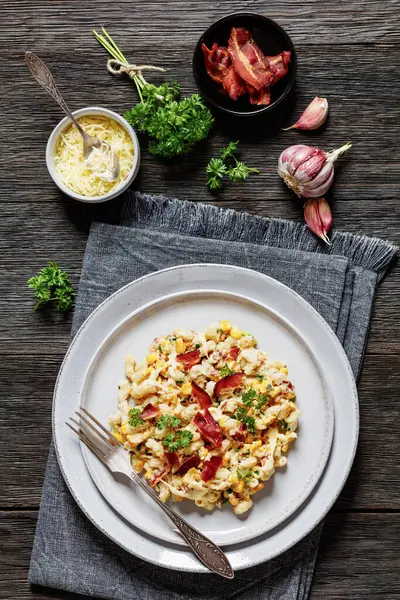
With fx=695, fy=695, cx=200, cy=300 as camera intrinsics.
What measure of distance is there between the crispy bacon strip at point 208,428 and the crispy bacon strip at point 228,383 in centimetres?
10

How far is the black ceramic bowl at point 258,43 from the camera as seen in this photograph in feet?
9.87

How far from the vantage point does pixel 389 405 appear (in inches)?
121

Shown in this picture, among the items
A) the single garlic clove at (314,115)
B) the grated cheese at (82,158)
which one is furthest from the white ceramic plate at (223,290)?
the single garlic clove at (314,115)

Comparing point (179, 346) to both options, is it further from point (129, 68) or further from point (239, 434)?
point (129, 68)

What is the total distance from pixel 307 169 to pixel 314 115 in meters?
0.28

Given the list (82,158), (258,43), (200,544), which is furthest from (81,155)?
(200,544)

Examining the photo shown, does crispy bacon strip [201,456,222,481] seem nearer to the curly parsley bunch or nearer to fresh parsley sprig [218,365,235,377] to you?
fresh parsley sprig [218,365,235,377]

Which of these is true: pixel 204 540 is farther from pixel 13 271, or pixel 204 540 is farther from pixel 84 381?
pixel 13 271

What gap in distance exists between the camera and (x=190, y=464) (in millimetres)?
2803

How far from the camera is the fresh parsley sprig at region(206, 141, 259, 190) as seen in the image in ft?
10.1

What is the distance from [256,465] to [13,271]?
4.63ft

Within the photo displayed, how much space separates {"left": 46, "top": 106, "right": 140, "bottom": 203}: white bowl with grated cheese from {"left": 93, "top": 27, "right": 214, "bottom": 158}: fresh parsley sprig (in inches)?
3.5

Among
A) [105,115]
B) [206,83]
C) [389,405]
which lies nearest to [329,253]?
[389,405]

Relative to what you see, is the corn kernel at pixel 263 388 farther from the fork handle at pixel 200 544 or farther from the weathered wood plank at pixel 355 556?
the weathered wood plank at pixel 355 556
